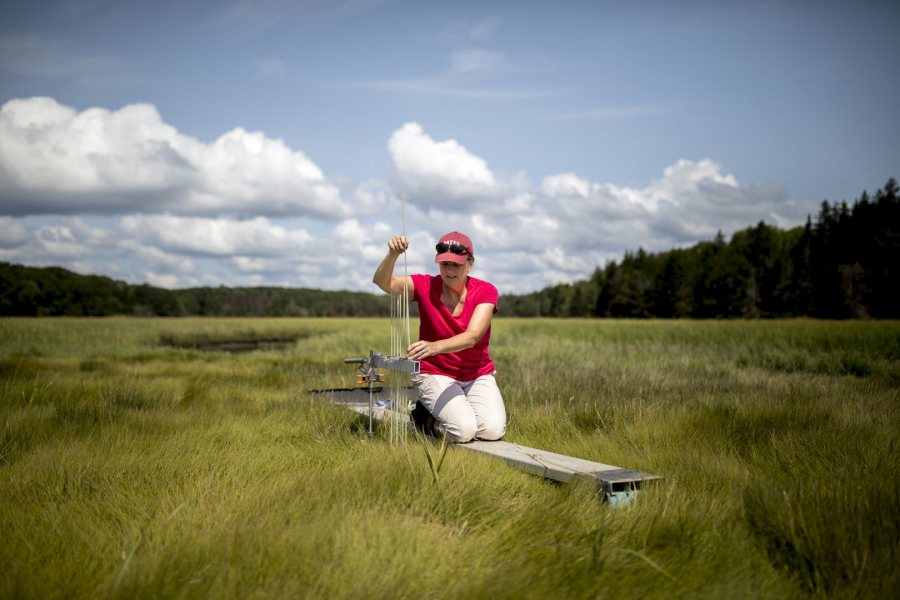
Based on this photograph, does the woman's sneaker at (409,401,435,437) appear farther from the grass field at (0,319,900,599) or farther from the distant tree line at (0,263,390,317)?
the distant tree line at (0,263,390,317)

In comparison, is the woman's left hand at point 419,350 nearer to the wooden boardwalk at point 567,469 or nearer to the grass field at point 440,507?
the grass field at point 440,507

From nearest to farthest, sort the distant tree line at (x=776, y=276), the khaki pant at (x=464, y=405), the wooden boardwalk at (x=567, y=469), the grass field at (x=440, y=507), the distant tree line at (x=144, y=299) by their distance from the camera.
A: the grass field at (x=440, y=507)
the wooden boardwalk at (x=567, y=469)
the khaki pant at (x=464, y=405)
the distant tree line at (x=776, y=276)
the distant tree line at (x=144, y=299)

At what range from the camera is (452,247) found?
4938mm

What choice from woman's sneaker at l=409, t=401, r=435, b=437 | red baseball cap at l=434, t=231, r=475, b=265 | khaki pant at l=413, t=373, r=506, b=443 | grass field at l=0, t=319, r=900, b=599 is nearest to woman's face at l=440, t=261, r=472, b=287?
red baseball cap at l=434, t=231, r=475, b=265

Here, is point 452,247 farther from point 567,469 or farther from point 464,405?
Result: point 567,469

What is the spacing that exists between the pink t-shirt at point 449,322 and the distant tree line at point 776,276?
5790 centimetres

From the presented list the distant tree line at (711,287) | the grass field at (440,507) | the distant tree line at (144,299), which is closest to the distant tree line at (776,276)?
the distant tree line at (711,287)

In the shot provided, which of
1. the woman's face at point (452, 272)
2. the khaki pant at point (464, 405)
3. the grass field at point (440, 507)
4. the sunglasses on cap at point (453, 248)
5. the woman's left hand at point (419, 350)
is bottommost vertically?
the grass field at point (440, 507)

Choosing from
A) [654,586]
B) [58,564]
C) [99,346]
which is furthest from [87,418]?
[99,346]

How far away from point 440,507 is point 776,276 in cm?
7789

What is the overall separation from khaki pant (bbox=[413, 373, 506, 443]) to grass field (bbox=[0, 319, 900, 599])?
0.42 m

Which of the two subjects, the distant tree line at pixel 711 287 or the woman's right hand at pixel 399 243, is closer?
the woman's right hand at pixel 399 243

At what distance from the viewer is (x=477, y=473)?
363cm

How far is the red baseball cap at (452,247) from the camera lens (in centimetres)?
490
